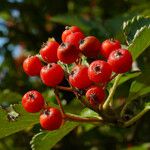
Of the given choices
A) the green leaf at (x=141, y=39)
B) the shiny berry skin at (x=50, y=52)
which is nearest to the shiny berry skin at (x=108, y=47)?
the green leaf at (x=141, y=39)

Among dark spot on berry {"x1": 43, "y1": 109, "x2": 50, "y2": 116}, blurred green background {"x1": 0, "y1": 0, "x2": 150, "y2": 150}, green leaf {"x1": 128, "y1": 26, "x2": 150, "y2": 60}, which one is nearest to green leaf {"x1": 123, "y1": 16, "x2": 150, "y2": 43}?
green leaf {"x1": 128, "y1": 26, "x2": 150, "y2": 60}

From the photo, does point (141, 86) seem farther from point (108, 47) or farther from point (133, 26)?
point (108, 47)

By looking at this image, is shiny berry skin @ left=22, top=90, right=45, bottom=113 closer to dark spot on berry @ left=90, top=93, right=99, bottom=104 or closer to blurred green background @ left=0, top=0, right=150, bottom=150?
dark spot on berry @ left=90, top=93, right=99, bottom=104

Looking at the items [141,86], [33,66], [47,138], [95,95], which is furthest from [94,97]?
[141,86]

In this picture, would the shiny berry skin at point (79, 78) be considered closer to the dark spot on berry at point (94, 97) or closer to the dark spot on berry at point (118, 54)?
the dark spot on berry at point (94, 97)

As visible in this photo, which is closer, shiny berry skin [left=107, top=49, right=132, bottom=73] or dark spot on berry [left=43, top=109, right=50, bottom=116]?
shiny berry skin [left=107, top=49, right=132, bottom=73]

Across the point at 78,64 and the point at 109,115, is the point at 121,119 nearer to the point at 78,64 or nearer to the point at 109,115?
the point at 109,115
